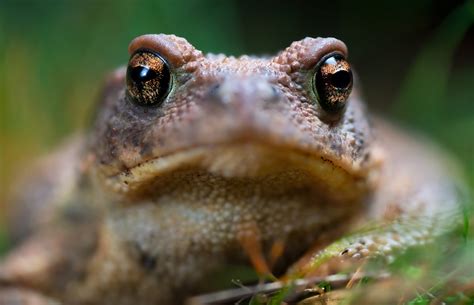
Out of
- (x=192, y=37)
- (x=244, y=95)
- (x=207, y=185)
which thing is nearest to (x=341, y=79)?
(x=244, y=95)

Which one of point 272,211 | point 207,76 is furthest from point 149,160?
point 272,211

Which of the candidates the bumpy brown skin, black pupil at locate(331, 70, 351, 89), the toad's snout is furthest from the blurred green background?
the toad's snout

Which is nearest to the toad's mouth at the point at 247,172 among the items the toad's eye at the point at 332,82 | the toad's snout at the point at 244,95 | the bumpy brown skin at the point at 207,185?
the bumpy brown skin at the point at 207,185

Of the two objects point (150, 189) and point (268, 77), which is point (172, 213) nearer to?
point (150, 189)

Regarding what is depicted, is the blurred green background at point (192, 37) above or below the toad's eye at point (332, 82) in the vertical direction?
above

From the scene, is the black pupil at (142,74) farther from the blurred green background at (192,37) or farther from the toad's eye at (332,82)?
the blurred green background at (192,37)

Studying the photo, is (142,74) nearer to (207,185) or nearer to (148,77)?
(148,77)
